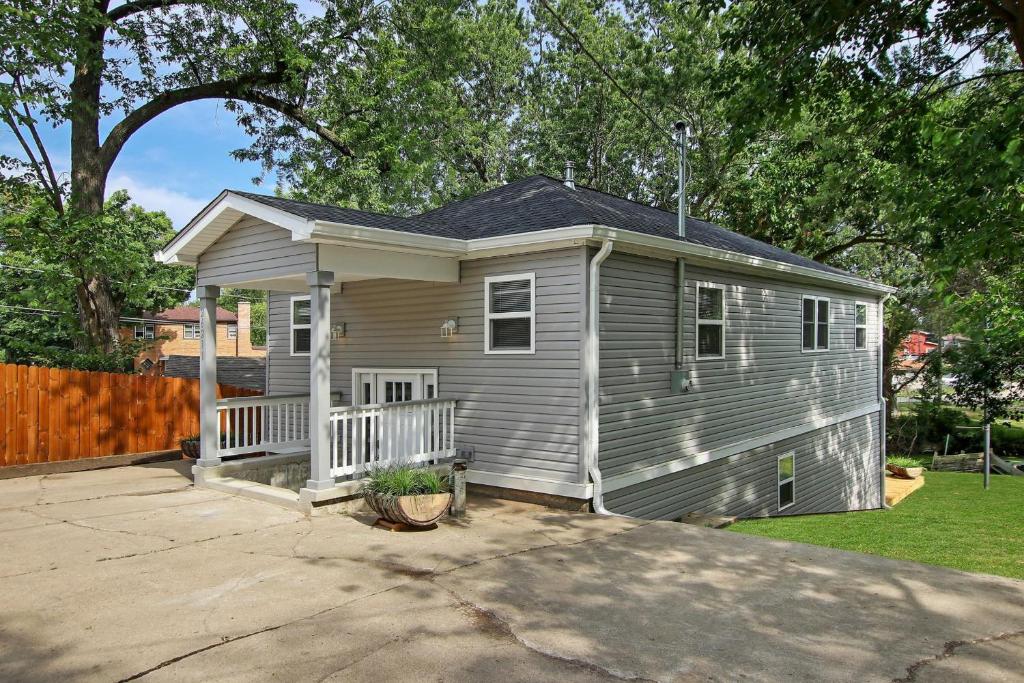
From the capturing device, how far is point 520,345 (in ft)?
26.8

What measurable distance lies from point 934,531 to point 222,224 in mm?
11495

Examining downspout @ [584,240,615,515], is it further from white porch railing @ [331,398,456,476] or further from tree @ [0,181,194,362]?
tree @ [0,181,194,362]

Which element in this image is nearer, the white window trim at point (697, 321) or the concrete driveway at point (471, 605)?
the concrete driveway at point (471, 605)

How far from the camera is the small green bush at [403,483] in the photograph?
6590mm

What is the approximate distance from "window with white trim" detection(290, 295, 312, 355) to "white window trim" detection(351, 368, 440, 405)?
1729 mm

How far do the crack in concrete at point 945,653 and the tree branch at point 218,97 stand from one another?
1674 cm

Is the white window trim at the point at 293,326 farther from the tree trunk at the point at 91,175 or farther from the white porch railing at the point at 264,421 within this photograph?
the tree trunk at the point at 91,175

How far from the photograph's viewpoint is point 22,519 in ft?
22.9

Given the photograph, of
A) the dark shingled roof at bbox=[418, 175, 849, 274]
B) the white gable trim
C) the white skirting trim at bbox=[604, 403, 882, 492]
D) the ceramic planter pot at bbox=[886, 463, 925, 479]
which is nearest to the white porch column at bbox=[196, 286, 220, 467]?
the white gable trim

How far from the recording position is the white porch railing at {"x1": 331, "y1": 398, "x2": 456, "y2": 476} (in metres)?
7.54

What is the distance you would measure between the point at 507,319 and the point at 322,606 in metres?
4.42

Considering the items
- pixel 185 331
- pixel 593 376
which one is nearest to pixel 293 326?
pixel 593 376

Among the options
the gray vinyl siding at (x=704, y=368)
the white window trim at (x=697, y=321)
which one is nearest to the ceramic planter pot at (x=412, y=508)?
the gray vinyl siding at (x=704, y=368)

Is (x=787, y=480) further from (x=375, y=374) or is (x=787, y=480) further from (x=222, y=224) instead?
(x=222, y=224)
